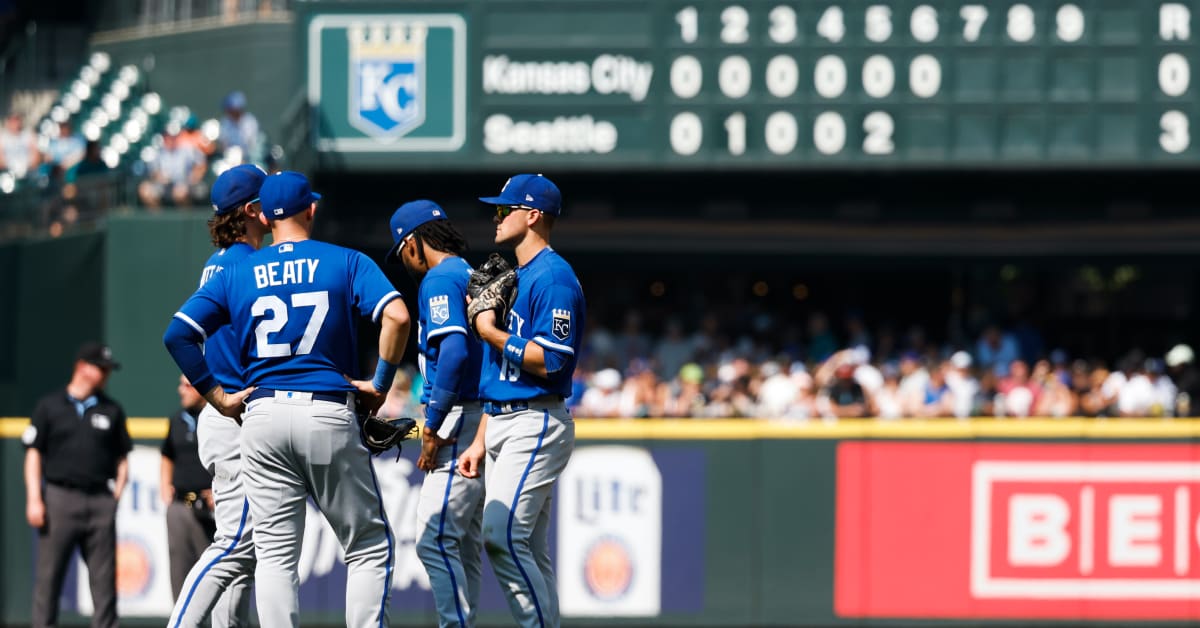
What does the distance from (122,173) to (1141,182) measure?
29.0ft

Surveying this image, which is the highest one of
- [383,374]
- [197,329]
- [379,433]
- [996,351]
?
[996,351]

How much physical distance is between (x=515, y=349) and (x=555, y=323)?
0.57ft

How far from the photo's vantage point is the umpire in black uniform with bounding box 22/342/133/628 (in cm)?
816

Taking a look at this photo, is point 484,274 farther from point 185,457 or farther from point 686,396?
point 686,396

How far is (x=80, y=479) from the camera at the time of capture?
8.17m

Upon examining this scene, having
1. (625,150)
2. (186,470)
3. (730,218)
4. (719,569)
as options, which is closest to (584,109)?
(625,150)

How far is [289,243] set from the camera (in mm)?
5770

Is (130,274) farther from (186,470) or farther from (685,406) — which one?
(186,470)

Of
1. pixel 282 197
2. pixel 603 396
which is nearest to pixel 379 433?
pixel 282 197

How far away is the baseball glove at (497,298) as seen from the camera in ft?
20.2

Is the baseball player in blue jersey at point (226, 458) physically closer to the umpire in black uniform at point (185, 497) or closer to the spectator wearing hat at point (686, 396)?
the umpire in black uniform at point (185, 497)

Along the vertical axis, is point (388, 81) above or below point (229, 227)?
above

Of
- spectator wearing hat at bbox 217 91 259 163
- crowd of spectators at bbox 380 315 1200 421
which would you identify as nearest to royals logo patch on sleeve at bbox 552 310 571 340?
crowd of spectators at bbox 380 315 1200 421

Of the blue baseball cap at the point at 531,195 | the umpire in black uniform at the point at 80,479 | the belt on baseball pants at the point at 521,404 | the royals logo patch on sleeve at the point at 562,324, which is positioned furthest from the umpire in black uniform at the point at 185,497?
the royals logo patch on sleeve at the point at 562,324
